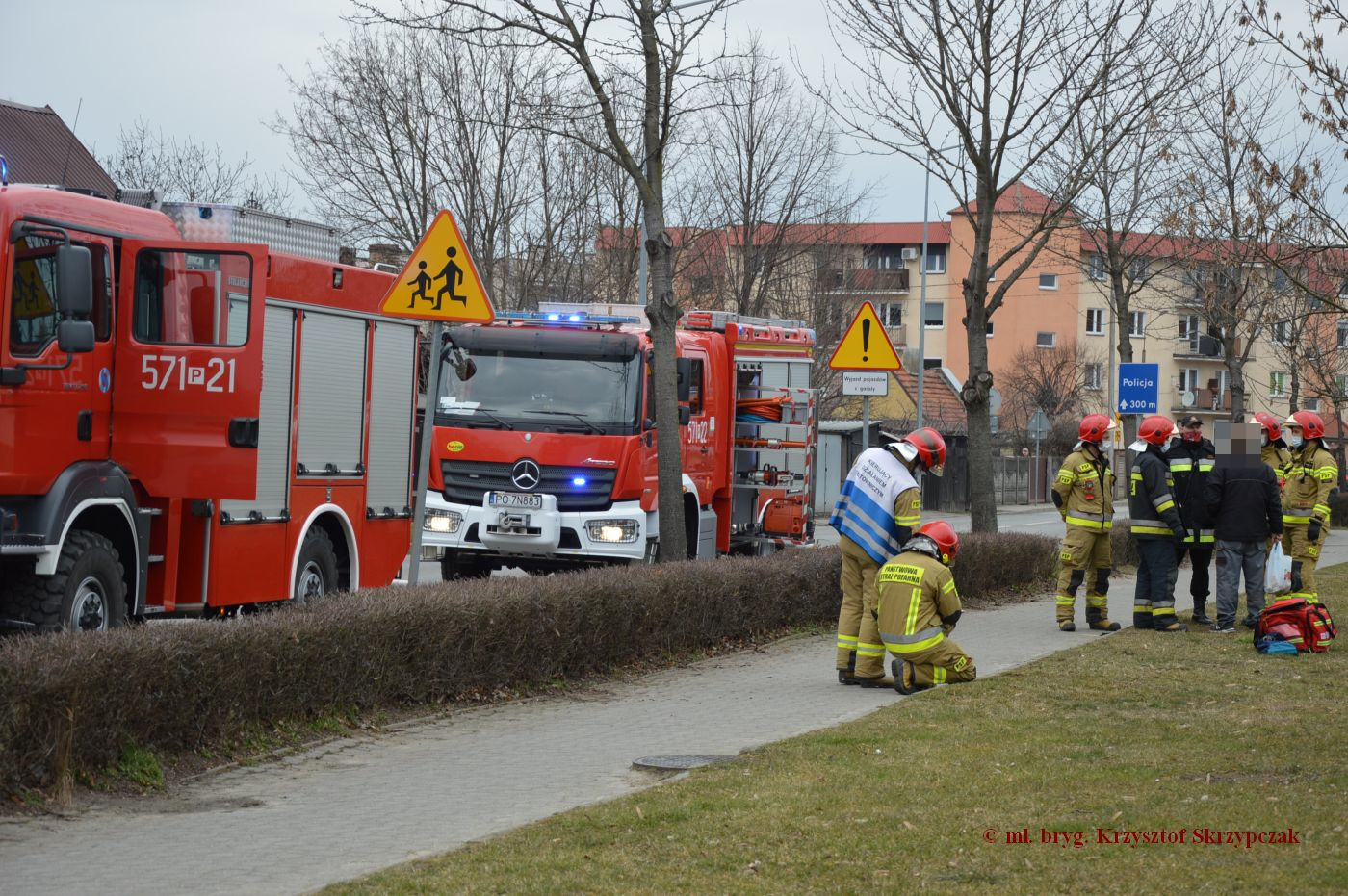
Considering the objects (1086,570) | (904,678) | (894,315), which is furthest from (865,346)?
(894,315)

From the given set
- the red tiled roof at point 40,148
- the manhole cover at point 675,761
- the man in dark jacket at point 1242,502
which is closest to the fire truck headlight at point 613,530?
the man in dark jacket at point 1242,502

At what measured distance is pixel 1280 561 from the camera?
1535cm

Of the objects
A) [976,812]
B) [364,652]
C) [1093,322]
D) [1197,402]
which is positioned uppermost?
[1093,322]

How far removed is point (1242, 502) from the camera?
14547 mm

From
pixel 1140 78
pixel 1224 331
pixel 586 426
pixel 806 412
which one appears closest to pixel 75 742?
pixel 586 426

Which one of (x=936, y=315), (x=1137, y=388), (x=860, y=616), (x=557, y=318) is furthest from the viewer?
(x=936, y=315)

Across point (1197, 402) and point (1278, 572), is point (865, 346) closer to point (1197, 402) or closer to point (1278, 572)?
point (1278, 572)

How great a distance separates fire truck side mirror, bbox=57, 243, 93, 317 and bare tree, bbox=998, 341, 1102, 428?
210 feet

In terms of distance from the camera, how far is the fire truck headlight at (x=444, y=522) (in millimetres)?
16328

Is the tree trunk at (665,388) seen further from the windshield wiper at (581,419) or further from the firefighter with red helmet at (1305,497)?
the firefighter with red helmet at (1305,497)

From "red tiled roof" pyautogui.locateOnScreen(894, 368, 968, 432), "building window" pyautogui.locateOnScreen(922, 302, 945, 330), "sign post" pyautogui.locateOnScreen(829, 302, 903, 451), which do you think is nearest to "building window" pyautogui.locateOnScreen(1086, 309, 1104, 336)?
"building window" pyautogui.locateOnScreen(922, 302, 945, 330)

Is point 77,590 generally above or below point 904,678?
above

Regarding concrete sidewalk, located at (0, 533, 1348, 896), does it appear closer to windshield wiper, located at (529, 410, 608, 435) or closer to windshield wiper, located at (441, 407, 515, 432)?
windshield wiper, located at (529, 410, 608, 435)

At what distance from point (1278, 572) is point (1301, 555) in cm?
45
